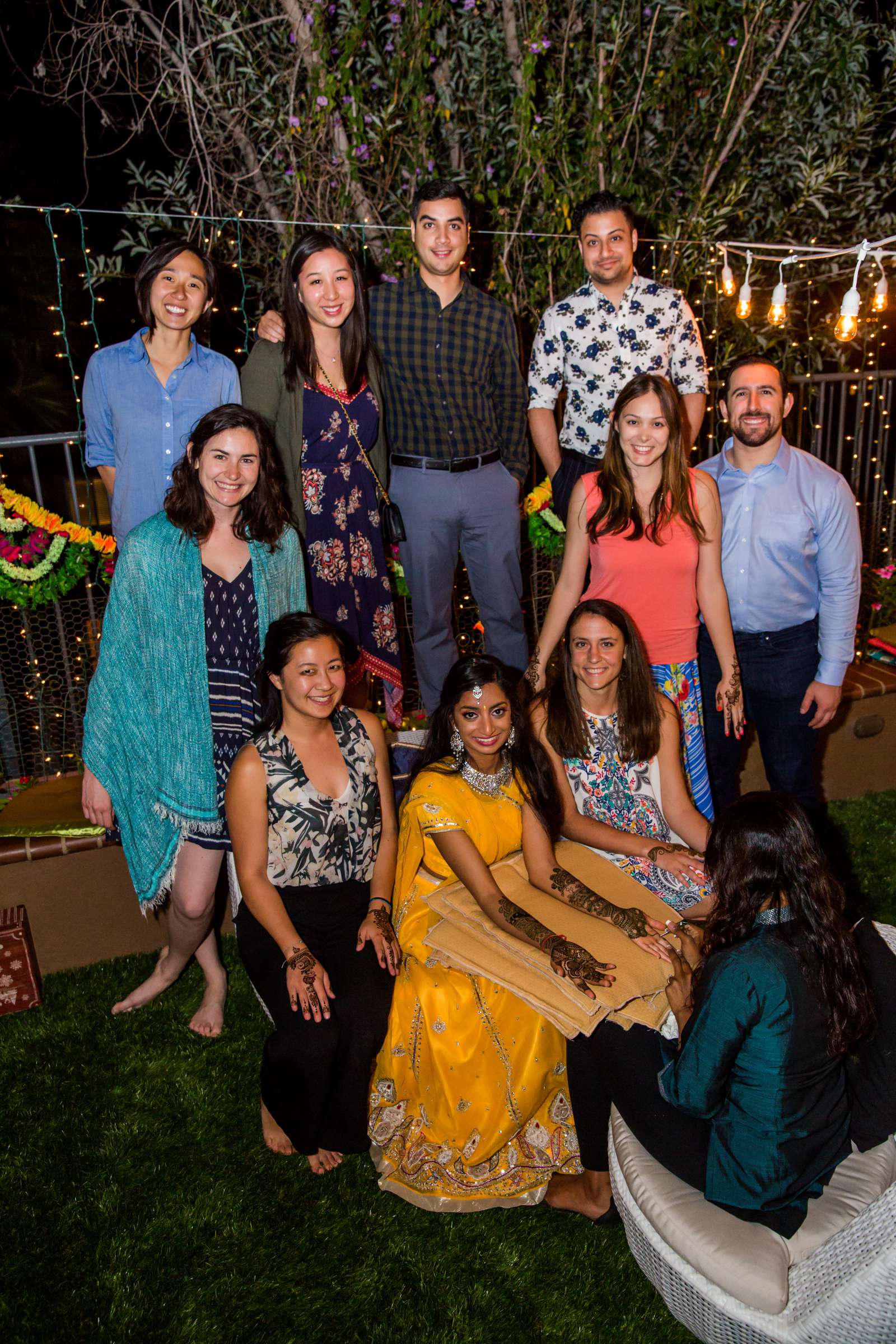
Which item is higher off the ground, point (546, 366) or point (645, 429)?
point (546, 366)

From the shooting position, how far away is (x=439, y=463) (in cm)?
348

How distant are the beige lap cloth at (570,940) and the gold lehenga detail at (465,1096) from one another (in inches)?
3.6

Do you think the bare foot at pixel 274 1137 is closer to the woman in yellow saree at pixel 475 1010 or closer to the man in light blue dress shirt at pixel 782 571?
the woman in yellow saree at pixel 475 1010


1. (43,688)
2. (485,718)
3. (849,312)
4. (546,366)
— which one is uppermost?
(849,312)

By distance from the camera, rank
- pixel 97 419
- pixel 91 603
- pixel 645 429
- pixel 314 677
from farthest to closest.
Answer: pixel 91 603
pixel 97 419
pixel 645 429
pixel 314 677

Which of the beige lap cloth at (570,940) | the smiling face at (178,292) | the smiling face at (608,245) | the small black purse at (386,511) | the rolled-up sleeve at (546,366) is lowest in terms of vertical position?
the beige lap cloth at (570,940)

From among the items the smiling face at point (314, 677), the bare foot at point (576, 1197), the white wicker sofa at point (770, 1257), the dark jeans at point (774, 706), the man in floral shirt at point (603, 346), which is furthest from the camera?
the man in floral shirt at point (603, 346)

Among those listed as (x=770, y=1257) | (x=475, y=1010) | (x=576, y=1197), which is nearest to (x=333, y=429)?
(x=475, y=1010)

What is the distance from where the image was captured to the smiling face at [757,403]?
3125 mm

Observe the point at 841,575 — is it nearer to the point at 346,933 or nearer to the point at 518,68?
the point at 346,933

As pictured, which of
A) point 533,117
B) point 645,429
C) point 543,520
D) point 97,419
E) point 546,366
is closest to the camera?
point 645,429

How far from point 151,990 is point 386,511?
1689 mm

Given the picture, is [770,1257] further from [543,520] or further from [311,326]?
[543,520]

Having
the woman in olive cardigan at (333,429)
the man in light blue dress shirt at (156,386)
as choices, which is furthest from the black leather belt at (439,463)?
the man in light blue dress shirt at (156,386)
